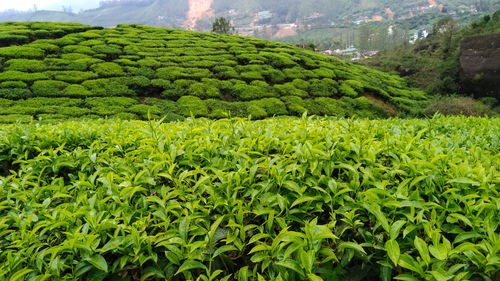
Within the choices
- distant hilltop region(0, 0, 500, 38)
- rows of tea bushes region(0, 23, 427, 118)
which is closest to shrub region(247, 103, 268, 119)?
rows of tea bushes region(0, 23, 427, 118)

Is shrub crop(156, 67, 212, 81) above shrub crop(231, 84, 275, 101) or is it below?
above

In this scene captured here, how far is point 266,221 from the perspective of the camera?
142cm

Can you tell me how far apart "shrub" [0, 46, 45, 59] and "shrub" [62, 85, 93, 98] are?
3.25 m

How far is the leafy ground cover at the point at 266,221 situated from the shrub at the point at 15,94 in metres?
10.1

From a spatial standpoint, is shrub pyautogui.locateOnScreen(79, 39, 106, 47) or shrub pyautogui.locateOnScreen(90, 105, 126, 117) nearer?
shrub pyautogui.locateOnScreen(90, 105, 126, 117)

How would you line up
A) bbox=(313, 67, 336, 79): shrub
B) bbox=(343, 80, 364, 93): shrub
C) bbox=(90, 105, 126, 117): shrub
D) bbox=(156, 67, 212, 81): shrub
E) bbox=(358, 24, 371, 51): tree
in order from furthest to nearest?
bbox=(358, 24, 371, 51): tree
bbox=(313, 67, 336, 79): shrub
bbox=(343, 80, 364, 93): shrub
bbox=(156, 67, 212, 81): shrub
bbox=(90, 105, 126, 117): shrub

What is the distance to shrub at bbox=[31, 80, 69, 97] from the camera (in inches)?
392

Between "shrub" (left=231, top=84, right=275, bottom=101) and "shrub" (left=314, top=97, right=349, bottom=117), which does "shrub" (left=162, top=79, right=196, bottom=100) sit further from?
"shrub" (left=314, top=97, right=349, bottom=117)

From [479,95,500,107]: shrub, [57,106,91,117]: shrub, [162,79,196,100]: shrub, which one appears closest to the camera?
[57,106,91,117]: shrub

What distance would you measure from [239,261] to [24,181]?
1580mm

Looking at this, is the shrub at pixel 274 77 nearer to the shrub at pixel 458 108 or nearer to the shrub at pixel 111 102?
the shrub at pixel 111 102

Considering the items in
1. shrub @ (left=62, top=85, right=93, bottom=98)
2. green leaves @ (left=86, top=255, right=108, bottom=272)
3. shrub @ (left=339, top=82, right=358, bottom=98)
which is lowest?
shrub @ (left=339, top=82, right=358, bottom=98)

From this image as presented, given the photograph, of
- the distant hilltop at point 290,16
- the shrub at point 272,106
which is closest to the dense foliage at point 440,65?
the shrub at point 272,106

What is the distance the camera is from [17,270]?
1302mm
